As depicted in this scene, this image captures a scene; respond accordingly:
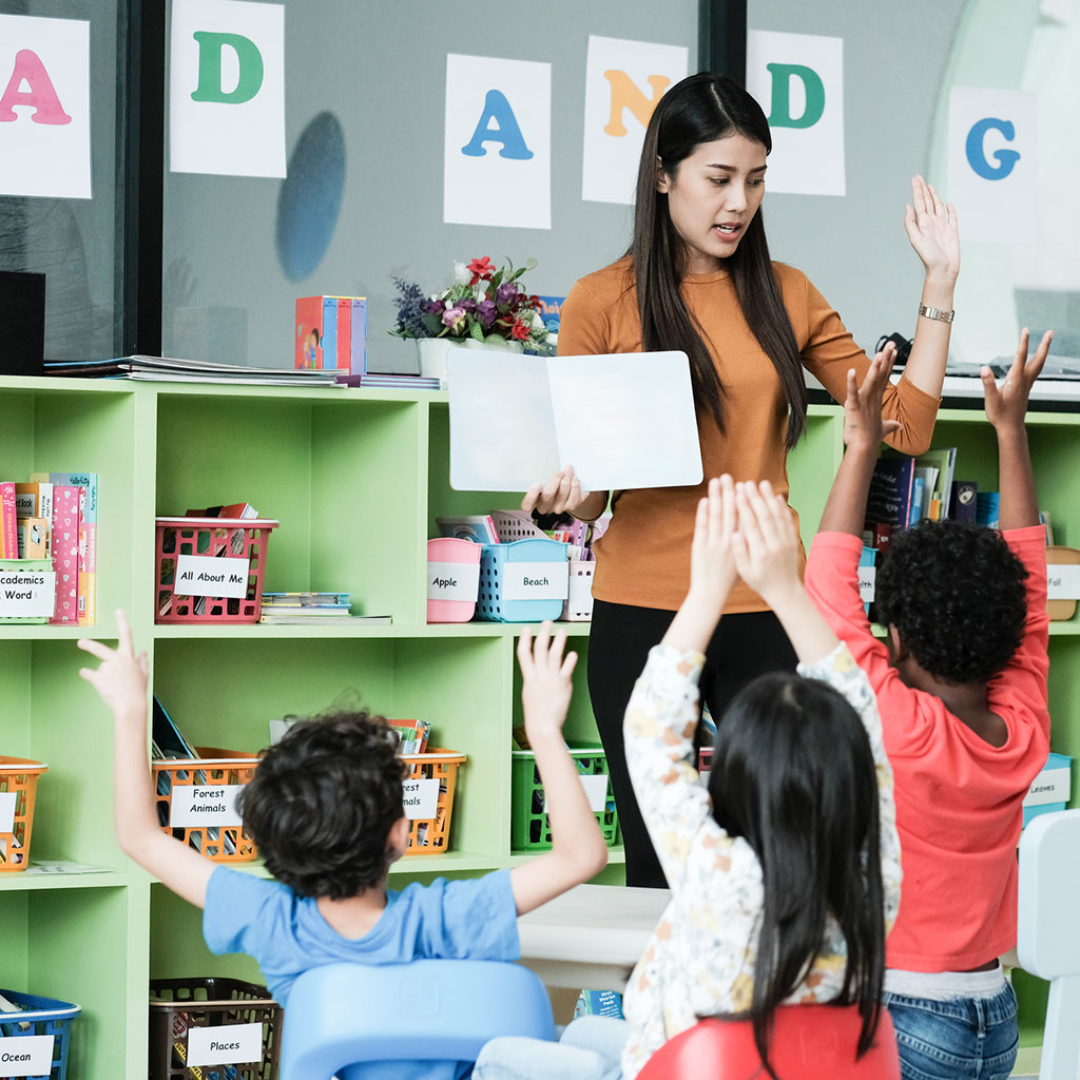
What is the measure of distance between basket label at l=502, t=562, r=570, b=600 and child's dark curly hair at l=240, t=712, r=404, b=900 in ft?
3.96

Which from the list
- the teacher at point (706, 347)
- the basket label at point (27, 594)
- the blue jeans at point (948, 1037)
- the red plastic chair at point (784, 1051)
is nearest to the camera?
the red plastic chair at point (784, 1051)

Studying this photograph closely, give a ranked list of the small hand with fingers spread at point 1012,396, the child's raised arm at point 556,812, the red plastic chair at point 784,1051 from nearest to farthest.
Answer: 1. the red plastic chair at point 784,1051
2. the child's raised arm at point 556,812
3. the small hand with fingers spread at point 1012,396

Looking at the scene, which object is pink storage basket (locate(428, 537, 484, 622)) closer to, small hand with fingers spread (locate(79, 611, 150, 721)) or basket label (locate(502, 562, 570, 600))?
basket label (locate(502, 562, 570, 600))

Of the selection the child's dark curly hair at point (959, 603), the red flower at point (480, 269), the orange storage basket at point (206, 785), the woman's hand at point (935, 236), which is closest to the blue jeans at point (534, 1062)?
the child's dark curly hair at point (959, 603)

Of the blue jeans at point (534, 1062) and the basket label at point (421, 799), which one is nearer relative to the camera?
the blue jeans at point (534, 1062)

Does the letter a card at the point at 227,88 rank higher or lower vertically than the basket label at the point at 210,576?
higher

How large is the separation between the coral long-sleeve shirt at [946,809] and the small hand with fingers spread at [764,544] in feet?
1.33

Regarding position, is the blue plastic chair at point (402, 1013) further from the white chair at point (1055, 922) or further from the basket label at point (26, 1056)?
the basket label at point (26, 1056)

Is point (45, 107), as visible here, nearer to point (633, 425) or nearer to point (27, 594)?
point (27, 594)

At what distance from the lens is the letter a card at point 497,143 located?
287 cm

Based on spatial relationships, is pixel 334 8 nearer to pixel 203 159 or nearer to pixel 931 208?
pixel 203 159

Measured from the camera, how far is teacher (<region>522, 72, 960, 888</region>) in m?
2.07

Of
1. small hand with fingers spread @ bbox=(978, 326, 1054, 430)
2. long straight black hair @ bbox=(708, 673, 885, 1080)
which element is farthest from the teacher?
long straight black hair @ bbox=(708, 673, 885, 1080)

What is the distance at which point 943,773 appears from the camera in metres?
1.62
